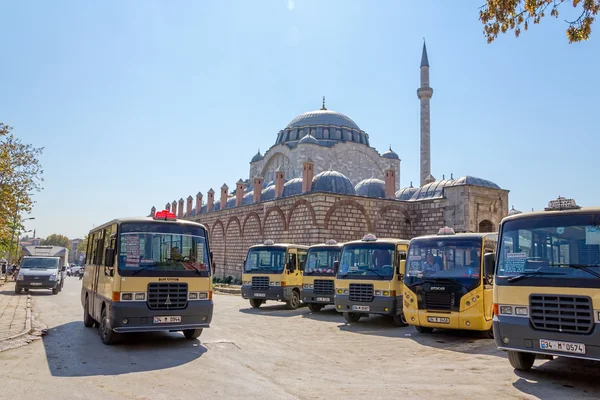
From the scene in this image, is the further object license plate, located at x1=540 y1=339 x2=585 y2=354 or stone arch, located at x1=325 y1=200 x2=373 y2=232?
stone arch, located at x1=325 y1=200 x2=373 y2=232

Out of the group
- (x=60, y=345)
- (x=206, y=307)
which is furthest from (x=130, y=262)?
(x=60, y=345)

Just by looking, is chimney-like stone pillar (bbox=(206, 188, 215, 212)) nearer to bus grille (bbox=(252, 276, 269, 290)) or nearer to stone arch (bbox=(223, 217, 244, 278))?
stone arch (bbox=(223, 217, 244, 278))

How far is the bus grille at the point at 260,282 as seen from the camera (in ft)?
47.0

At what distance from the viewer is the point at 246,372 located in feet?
19.2

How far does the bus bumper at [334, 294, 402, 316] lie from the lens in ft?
33.9

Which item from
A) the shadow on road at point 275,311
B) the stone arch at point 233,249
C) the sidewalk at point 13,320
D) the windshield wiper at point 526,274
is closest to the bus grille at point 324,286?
the shadow on road at point 275,311

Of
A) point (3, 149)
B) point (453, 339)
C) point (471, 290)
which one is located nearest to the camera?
point (471, 290)

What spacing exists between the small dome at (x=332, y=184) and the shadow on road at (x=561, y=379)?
64.0ft

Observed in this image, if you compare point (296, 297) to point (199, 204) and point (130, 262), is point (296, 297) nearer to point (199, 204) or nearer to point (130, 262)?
point (130, 262)

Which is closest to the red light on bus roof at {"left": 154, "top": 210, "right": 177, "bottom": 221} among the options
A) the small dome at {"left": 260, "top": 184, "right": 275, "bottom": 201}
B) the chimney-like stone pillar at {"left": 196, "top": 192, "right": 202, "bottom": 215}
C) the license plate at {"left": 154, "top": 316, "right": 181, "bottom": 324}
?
the license plate at {"left": 154, "top": 316, "right": 181, "bottom": 324}

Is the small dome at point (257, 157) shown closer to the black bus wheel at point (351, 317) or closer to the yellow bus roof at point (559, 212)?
the black bus wheel at point (351, 317)

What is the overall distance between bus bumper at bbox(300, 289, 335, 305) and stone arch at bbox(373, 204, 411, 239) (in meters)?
11.4

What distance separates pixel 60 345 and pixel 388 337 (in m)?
5.74

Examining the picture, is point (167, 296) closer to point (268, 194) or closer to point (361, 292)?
point (361, 292)
